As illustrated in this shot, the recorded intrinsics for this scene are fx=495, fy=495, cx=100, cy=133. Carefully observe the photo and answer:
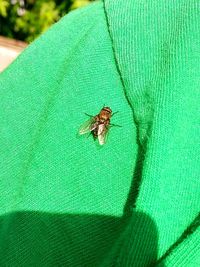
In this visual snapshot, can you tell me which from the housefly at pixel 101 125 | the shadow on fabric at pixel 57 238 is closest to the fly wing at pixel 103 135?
the housefly at pixel 101 125

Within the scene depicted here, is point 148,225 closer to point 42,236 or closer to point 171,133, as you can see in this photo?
point 171,133

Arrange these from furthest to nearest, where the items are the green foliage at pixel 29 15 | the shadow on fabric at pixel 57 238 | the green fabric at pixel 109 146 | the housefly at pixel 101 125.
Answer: the green foliage at pixel 29 15, the housefly at pixel 101 125, the shadow on fabric at pixel 57 238, the green fabric at pixel 109 146

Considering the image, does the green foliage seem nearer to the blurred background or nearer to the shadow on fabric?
the blurred background

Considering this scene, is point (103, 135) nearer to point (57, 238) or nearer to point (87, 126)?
point (87, 126)

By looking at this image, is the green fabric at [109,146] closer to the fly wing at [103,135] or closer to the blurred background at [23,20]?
the fly wing at [103,135]

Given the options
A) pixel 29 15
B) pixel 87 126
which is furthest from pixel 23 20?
pixel 87 126


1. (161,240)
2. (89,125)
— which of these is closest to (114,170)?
(89,125)
